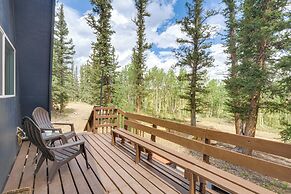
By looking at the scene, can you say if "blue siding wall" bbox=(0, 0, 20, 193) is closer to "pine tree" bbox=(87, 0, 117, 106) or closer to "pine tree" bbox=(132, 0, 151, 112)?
"pine tree" bbox=(87, 0, 117, 106)

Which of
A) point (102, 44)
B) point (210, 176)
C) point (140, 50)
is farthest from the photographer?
point (140, 50)

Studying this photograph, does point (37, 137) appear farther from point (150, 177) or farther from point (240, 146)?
point (240, 146)

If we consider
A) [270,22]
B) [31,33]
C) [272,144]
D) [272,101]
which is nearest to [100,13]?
[31,33]

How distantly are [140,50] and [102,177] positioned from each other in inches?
492

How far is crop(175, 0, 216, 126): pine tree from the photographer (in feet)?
37.2

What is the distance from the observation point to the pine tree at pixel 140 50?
45.9 ft

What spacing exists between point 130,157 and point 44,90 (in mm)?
3128

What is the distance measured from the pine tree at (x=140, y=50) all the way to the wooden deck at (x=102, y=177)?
11043 millimetres

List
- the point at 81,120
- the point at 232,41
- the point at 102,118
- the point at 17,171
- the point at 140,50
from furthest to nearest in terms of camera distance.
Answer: the point at 81,120 → the point at 140,50 → the point at 232,41 → the point at 102,118 → the point at 17,171

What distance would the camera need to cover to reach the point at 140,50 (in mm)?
14328

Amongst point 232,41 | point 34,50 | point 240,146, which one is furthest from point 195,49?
point 240,146

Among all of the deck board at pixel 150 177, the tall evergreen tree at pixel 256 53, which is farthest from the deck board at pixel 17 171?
the tall evergreen tree at pixel 256 53

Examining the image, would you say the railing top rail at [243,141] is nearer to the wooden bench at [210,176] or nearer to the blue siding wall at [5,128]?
the wooden bench at [210,176]

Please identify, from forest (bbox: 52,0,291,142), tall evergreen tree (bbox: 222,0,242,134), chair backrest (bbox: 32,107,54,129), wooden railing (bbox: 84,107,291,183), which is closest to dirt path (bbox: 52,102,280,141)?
forest (bbox: 52,0,291,142)
